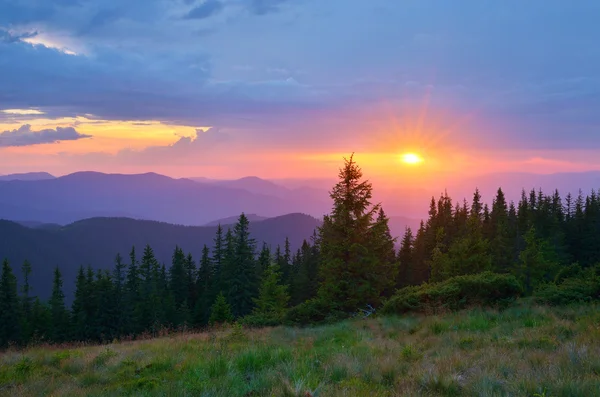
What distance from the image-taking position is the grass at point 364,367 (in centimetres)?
493

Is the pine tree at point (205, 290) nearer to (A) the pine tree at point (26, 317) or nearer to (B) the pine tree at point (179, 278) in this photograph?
(B) the pine tree at point (179, 278)

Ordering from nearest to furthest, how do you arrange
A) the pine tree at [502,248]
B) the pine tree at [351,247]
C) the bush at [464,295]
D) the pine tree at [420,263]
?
the bush at [464,295]
the pine tree at [351,247]
the pine tree at [502,248]
the pine tree at [420,263]

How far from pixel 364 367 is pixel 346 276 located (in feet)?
60.0

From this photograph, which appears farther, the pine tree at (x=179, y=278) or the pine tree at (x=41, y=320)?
the pine tree at (x=179, y=278)

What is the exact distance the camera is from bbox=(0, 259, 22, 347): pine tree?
45469mm

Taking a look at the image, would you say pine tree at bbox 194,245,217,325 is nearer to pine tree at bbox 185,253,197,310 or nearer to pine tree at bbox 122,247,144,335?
pine tree at bbox 185,253,197,310

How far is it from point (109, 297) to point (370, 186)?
37337 mm

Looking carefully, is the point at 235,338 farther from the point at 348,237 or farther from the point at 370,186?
the point at 370,186

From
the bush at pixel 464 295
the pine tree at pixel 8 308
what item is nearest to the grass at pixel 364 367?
the bush at pixel 464 295

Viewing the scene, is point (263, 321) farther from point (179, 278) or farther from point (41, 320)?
point (41, 320)

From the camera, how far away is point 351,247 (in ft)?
78.5

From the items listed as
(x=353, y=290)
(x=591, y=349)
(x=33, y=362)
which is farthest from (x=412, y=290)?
(x=33, y=362)

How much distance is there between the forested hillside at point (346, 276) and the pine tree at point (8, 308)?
12 centimetres

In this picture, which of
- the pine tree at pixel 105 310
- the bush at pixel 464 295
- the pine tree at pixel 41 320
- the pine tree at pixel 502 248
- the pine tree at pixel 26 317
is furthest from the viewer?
the pine tree at pixel 41 320
